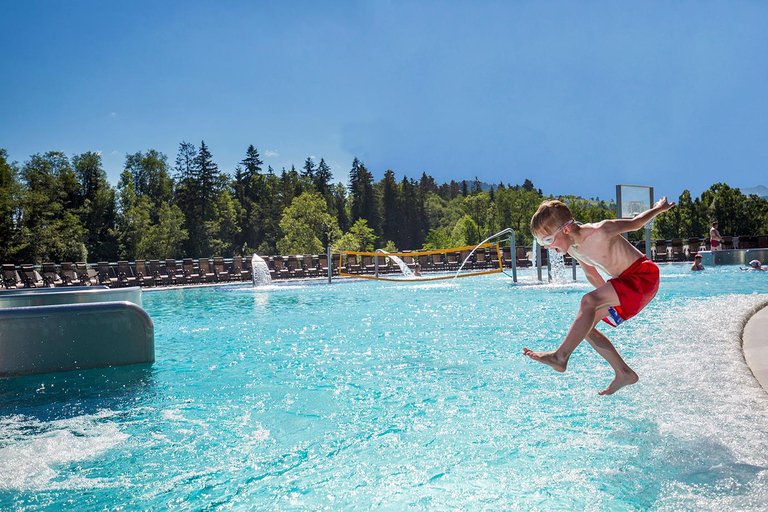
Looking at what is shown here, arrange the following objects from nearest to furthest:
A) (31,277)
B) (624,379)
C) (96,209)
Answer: (624,379) → (31,277) → (96,209)

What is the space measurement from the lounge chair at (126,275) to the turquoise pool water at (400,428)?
16020mm

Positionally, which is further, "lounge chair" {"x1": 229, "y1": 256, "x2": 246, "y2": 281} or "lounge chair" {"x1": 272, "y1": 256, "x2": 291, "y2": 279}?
"lounge chair" {"x1": 272, "y1": 256, "x2": 291, "y2": 279}

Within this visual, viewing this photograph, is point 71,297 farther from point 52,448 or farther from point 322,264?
point 322,264

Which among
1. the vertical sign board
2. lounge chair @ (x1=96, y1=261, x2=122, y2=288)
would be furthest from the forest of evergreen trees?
the vertical sign board

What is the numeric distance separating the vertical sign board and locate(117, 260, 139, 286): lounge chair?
17.6 meters

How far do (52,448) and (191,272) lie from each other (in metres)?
20.4

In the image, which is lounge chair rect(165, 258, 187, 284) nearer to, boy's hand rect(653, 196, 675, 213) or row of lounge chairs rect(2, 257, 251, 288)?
row of lounge chairs rect(2, 257, 251, 288)

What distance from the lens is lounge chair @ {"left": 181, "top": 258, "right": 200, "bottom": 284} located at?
74.9ft

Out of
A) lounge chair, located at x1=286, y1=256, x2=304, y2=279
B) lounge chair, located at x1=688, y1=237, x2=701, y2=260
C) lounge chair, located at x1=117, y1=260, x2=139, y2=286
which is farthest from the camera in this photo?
lounge chair, located at x1=688, y1=237, x2=701, y2=260

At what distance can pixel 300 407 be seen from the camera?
465 cm

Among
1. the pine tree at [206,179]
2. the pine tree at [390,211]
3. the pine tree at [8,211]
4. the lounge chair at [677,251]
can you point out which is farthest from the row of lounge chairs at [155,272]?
the pine tree at [390,211]

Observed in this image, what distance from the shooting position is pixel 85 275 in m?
22.4

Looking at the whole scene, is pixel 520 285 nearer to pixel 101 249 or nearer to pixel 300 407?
pixel 300 407

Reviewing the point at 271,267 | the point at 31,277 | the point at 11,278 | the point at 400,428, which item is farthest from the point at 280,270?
the point at 400,428
